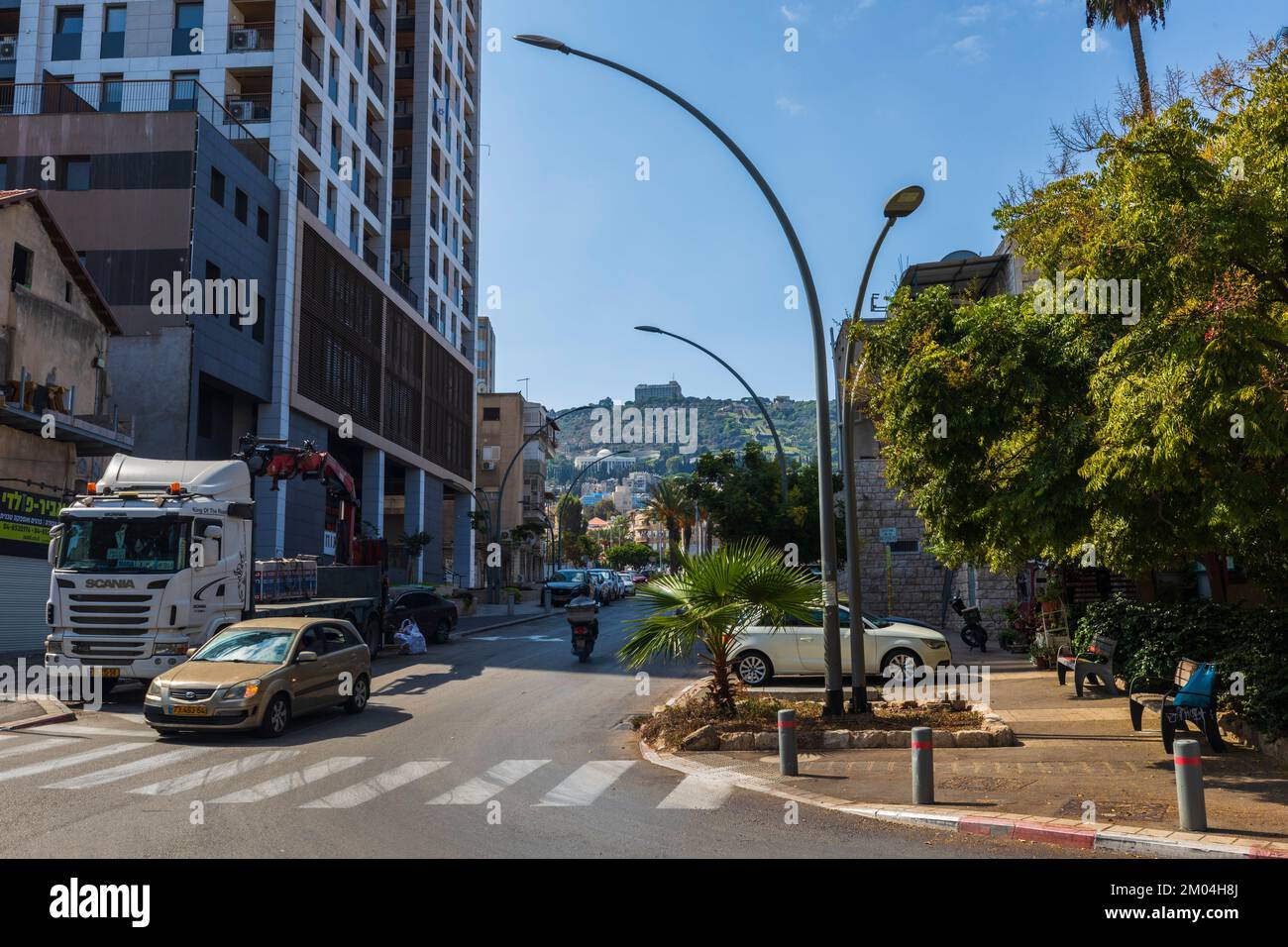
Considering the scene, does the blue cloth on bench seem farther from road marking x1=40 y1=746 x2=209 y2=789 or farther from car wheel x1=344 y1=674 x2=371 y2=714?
car wheel x1=344 y1=674 x2=371 y2=714

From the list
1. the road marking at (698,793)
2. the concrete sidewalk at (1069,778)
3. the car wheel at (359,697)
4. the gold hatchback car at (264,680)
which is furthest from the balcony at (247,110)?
the road marking at (698,793)

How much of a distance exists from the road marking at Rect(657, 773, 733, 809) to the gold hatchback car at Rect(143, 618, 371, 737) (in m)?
5.85

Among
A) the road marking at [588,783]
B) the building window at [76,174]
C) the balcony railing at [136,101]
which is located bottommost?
the road marking at [588,783]

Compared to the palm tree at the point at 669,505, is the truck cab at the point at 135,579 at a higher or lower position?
lower

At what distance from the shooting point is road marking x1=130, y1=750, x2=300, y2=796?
29.9 feet

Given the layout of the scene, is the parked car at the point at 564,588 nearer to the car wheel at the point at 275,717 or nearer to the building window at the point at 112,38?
the building window at the point at 112,38

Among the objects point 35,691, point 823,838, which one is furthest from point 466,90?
point 823,838

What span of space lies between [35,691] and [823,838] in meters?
14.8

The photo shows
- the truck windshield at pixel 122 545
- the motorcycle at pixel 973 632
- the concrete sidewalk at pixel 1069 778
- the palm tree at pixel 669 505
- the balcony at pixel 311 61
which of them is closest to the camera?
the concrete sidewalk at pixel 1069 778

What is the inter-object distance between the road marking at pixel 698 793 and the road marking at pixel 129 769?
5.58m

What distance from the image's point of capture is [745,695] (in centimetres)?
1488

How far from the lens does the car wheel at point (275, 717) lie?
1241cm
